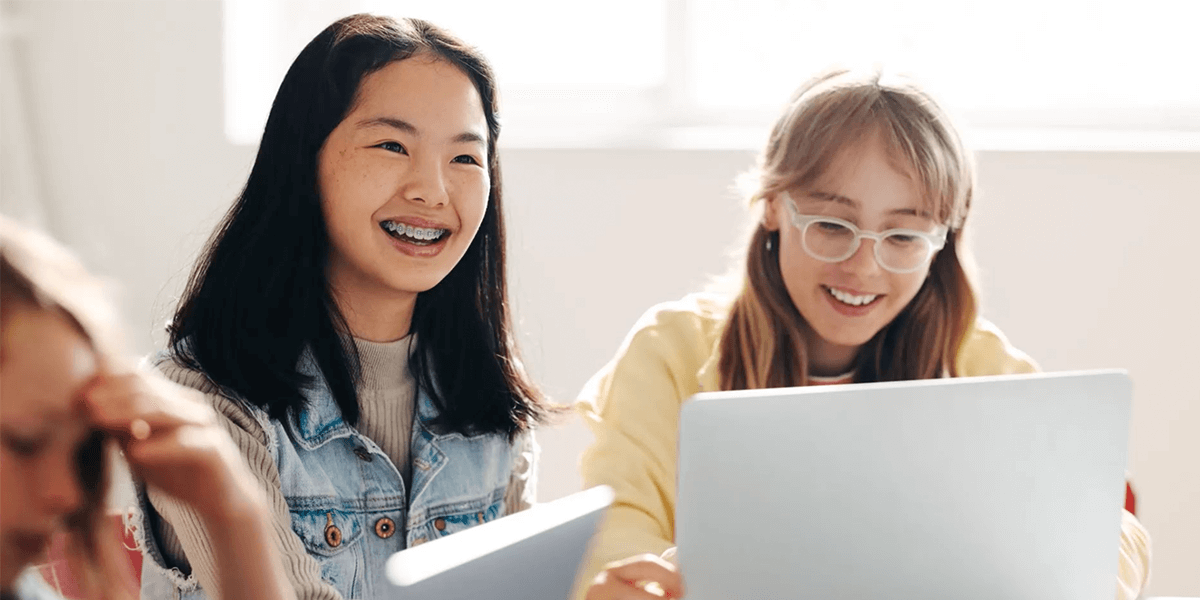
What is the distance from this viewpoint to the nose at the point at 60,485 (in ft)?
2.10

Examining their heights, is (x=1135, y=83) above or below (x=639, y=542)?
above

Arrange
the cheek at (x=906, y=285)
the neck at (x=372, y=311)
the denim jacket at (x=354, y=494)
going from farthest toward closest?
the cheek at (x=906, y=285) → the neck at (x=372, y=311) → the denim jacket at (x=354, y=494)

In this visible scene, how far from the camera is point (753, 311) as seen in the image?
1.58 metres

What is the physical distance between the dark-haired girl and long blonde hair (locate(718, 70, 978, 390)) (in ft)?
1.33

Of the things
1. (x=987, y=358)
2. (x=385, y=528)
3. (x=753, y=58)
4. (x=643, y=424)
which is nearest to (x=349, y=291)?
(x=385, y=528)

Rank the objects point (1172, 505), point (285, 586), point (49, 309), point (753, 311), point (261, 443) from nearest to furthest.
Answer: point (49, 309) < point (285, 586) < point (261, 443) < point (753, 311) < point (1172, 505)

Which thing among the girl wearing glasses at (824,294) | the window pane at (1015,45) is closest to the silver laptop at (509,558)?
the girl wearing glasses at (824,294)

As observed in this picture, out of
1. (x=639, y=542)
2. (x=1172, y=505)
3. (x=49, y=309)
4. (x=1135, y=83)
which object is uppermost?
(x=1135, y=83)

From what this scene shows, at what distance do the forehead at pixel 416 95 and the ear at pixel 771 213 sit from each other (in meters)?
0.46

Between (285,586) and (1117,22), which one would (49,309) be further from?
(1117,22)

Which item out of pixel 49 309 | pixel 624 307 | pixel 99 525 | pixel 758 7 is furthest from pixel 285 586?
pixel 758 7

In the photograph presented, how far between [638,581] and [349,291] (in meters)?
0.63

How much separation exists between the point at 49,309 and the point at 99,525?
14 centimetres

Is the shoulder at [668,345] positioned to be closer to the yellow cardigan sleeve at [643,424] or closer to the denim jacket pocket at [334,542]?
the yellow cardigan sleeve at [643,424]
